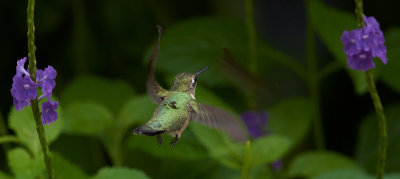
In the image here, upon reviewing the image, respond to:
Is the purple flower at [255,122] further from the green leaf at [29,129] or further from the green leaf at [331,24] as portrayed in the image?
the green leaf at [29,129]

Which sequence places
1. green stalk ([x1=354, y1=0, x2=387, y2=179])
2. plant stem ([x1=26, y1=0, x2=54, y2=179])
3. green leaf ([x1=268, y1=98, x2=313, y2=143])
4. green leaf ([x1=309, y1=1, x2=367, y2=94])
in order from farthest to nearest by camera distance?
green leaf ([x1=268, y1=98, x2=313, y2=143])
green leaf ([x1=309, y1=1, x2=367, y2=94])
green stalk ([x1=354, y1=0, x2=387, y2=179])
plant stem ([x1=26, y1=0, x2=54, y2=179])

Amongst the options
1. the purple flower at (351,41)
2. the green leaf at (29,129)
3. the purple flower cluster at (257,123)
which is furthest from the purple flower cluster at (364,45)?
the purple flower cluster at (257,123)

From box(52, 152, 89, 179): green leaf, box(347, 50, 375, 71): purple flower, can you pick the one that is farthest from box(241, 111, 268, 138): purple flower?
box(347, 50, 375, 71): purple flower

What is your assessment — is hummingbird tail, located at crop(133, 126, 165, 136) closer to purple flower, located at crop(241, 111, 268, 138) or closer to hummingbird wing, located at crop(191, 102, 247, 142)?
hummingbird wing, located at crop(191, 102, 247, 142)

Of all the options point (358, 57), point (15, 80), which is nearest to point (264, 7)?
point (358, 57)

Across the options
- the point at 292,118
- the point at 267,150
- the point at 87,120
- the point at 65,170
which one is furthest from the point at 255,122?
the point at 65,170

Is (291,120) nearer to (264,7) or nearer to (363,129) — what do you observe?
(363,129)
